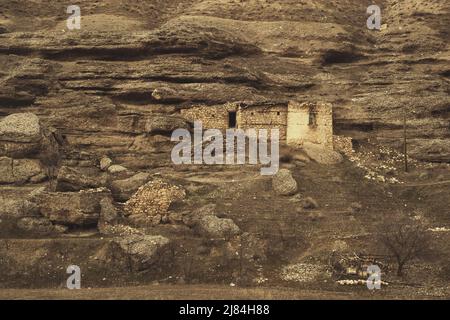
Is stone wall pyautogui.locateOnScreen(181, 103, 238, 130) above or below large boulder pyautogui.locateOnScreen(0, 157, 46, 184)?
above

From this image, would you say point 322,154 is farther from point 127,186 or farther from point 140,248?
point 140,248

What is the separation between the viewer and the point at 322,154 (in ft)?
107

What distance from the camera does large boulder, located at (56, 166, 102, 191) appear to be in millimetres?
27641

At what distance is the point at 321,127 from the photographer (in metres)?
34.1

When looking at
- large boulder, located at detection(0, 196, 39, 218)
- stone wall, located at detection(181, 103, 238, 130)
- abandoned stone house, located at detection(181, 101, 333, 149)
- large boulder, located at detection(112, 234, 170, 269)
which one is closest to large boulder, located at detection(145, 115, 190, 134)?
stone wall, located at detection(181, 103, 238, 130)

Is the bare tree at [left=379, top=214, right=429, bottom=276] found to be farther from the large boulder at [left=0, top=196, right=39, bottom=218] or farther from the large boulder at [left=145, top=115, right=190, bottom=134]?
the large boulder at [left=0, top=196, right=39, bottom=218]

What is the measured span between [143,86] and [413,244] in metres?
18.7

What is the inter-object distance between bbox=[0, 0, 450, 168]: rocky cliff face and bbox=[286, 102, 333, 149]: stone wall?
2403mm

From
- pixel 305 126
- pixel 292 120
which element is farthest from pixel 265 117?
pixel 305 126

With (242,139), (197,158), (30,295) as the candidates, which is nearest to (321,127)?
(242,139)

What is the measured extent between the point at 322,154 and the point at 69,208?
13.4m

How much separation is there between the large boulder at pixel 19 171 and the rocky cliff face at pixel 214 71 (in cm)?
231

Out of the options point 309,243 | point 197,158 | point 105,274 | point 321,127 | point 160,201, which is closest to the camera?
point 105,274

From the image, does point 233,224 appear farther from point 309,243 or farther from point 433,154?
point 433,154
